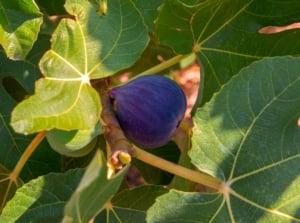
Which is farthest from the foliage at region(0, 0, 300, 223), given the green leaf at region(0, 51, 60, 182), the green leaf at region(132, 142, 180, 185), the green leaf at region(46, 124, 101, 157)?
the green leaf at region(132, 142, 180, 185)

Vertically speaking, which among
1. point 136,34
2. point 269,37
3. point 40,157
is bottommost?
point 40,157

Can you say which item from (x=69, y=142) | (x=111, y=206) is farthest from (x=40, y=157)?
(x=69, y=142)

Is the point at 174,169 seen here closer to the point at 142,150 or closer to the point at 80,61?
the point at 142,150

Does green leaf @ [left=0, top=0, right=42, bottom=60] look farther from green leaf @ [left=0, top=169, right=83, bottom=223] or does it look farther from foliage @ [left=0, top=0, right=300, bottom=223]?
green leaf @ [left=0, top=169, right=83, bottom=223]

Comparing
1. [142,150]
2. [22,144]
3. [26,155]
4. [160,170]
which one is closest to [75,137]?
[142,150]

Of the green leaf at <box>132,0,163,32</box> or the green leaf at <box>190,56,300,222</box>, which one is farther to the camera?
the green leaf at <box>132,0,163,32</box>

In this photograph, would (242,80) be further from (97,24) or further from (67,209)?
(67,209)
